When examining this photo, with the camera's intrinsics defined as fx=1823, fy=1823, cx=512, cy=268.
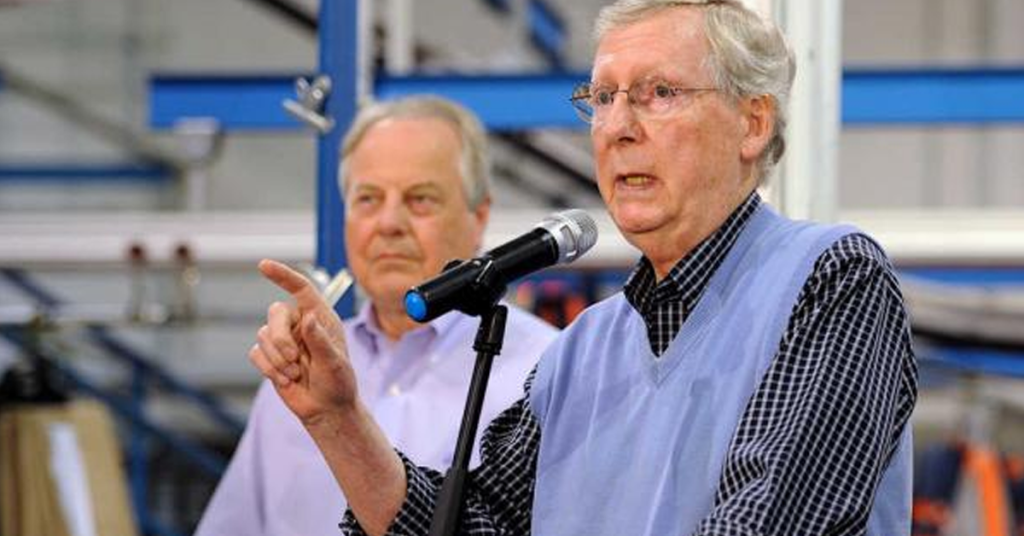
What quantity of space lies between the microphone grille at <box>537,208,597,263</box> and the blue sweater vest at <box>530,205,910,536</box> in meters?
0.14

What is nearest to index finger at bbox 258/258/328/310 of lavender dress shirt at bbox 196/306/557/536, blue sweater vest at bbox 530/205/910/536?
blue sweater vest at bbox 530/205/910/536

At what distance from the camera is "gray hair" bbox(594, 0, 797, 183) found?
2.05m

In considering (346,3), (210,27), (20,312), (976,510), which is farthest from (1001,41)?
(346,3)

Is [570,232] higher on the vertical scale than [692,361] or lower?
higher

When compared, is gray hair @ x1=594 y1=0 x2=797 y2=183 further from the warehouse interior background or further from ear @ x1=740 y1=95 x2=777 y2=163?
the warehouse interior background

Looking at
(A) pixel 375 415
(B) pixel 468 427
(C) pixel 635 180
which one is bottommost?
(A) pixel 375 415

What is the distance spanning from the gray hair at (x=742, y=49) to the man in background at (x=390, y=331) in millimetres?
909

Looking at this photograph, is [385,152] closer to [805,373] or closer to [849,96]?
[805,373]

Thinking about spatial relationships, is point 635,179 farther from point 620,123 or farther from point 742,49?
point 742,49

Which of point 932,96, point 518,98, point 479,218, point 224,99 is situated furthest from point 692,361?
point 224,99

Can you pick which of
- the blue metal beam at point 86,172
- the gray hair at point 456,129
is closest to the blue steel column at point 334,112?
the gray hair at point 456,129

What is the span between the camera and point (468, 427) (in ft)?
6.24

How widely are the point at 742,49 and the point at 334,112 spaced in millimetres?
1672

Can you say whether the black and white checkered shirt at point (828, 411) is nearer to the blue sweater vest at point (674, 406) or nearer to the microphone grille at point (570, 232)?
the blue sweater vest at point (674, 406)
